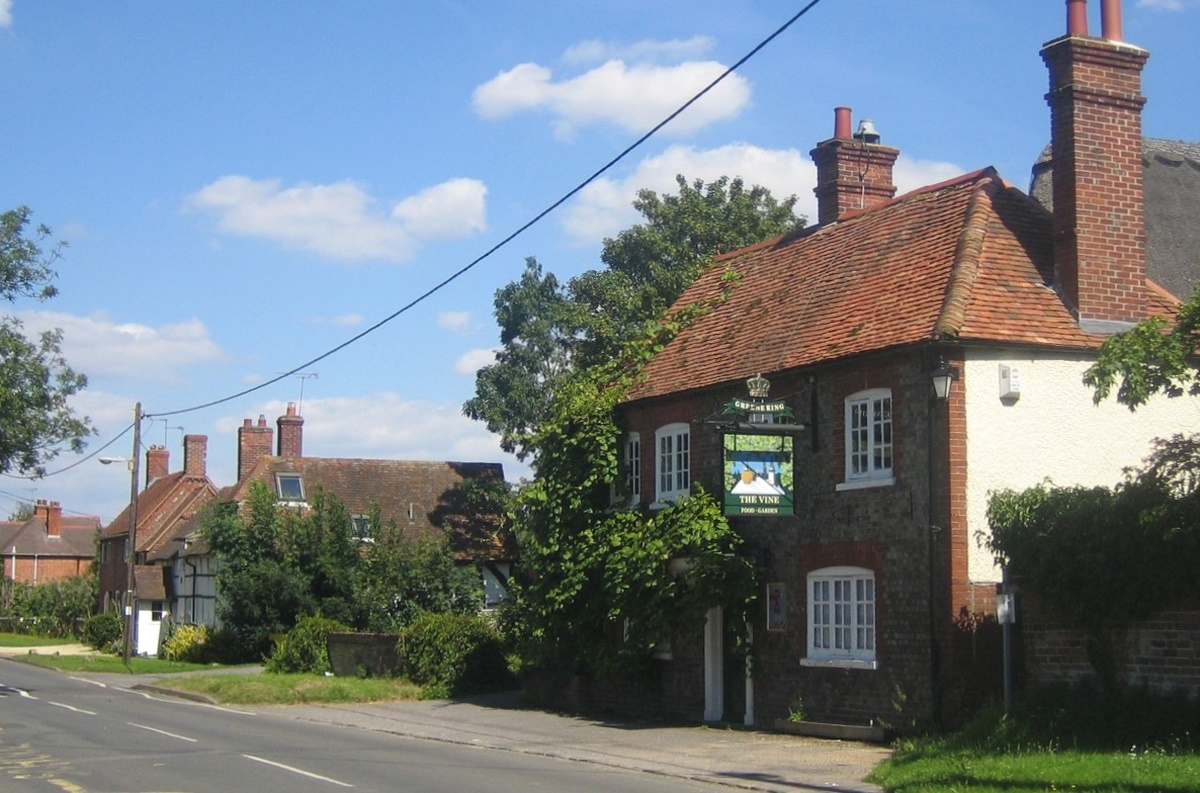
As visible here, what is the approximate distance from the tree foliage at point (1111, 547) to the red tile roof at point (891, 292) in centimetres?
313

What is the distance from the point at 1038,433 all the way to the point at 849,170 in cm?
854

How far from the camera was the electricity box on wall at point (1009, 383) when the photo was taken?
19.0m

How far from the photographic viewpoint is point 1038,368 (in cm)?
1942

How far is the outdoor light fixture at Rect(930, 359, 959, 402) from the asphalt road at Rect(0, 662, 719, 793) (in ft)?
20.3

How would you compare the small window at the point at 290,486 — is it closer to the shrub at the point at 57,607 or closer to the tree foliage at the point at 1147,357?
the shrub at the point at 57,607

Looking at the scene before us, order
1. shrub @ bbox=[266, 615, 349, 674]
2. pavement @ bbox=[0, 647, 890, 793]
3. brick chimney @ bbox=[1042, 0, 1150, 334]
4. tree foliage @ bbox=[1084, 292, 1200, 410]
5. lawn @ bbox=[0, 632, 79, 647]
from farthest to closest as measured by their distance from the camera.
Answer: lawn @ bbox=[0, 632, 79, 647], shrub @ bbox=[266, 615, 349, 674], brick chimney @ bbox=[1042, 0, 1150, 334], pavement @ bbox=[0, 647, 890, 793], tree foliage @ bbox=[1084, 292, 1200, 410]

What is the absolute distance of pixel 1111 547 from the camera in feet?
51.5

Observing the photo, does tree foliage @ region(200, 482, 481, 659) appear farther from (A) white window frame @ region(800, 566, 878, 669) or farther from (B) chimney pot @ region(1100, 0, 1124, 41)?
(B) chimney pot @ region(1100, 0, 1124, 41)

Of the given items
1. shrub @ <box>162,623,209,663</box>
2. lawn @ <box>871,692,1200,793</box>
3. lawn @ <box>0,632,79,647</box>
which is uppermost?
lawn @ <box>871,692,1200,793</box>

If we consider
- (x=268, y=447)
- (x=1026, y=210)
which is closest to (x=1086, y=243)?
(x=1026, y=210)

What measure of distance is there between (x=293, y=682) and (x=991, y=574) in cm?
1817

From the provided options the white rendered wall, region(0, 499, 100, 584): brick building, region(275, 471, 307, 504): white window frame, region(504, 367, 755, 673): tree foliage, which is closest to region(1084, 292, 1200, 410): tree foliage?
the white rendered wall

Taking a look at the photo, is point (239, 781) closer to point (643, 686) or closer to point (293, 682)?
point (643, 686)

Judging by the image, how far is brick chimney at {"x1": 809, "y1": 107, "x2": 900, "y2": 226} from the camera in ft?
86.0
